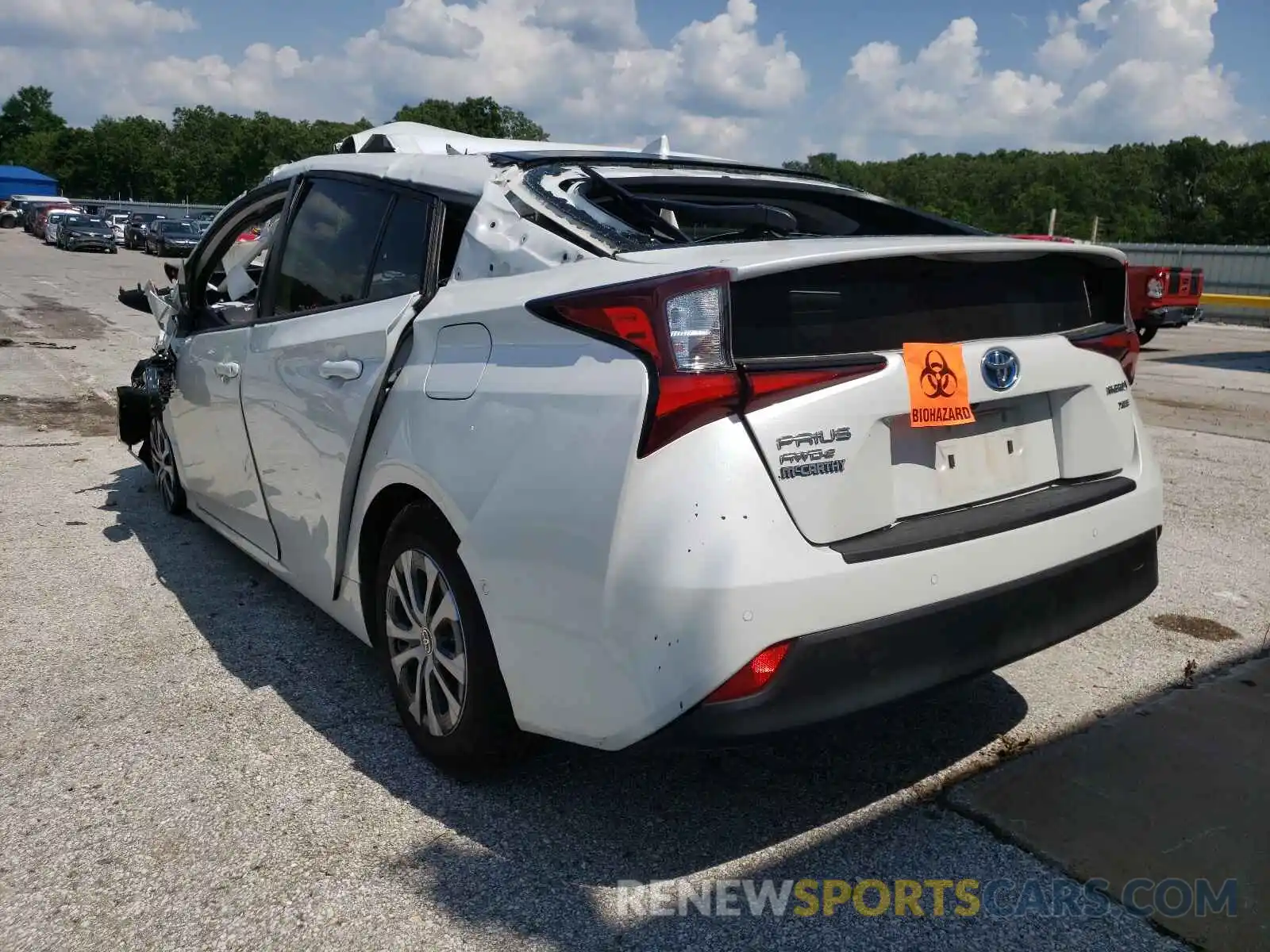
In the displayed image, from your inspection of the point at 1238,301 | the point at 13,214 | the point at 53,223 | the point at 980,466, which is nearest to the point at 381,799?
the point at 980,466

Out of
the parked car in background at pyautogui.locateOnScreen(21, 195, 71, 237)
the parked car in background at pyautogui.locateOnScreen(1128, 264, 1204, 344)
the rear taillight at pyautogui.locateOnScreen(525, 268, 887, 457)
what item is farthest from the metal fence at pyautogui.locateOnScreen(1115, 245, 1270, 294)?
the parked car in background at pyautogui.locateOnScreen(21, 195, 71, 237)

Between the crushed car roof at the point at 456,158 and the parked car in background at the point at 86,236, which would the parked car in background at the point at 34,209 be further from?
the crushed car roof at the point at 456,158

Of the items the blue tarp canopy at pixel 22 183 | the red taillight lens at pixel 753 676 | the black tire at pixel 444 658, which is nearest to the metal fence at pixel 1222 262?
the black tire at pixel 444 658

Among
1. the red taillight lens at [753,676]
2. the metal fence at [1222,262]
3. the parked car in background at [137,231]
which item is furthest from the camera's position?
the parked car in background at [137,231]

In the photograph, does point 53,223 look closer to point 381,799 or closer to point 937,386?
point 381,799

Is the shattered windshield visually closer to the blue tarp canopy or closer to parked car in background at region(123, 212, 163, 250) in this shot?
parked car in background at region(123, 212, 163, 250)

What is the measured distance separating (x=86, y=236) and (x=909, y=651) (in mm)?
47154

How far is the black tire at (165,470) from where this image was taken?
5.63m

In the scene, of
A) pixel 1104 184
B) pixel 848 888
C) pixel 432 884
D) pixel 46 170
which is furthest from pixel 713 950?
pixel 46 170

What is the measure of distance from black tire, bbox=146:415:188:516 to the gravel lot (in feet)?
2.48

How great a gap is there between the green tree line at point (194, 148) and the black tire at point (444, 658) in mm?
93191

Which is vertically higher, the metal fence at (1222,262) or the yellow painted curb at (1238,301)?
the metal fence at (1222,262)

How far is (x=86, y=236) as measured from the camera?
42.8 metres

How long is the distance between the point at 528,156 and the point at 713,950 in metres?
2.40
